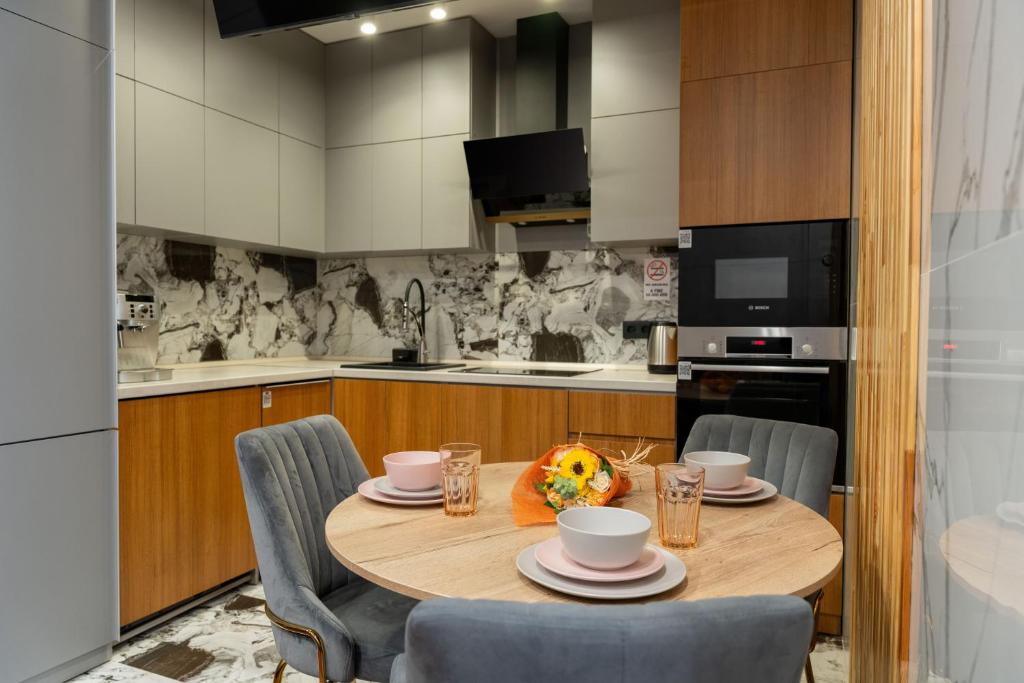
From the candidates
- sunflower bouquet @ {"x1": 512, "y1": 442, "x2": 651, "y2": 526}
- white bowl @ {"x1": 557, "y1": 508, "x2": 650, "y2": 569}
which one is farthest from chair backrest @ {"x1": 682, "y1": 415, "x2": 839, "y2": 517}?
white bowl @ {"x1": 557, "y1": 508, "x2": 650, "y2": 569}

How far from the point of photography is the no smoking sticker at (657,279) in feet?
11.3

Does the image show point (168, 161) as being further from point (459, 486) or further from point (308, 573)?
point (459, 486)

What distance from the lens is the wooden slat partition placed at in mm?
920

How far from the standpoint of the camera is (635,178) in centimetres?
307

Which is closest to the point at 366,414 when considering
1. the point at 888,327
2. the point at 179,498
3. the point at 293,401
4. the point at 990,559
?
Answer: the point at 293,401

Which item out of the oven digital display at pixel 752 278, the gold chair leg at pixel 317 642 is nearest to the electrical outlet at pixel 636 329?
the oven digital display at pixel 752 278

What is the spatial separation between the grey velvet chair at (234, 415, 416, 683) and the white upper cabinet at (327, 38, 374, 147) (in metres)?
2.43

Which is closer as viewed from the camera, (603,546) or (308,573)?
(603,546)

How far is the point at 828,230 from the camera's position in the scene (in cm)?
247

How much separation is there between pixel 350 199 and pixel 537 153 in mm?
1168

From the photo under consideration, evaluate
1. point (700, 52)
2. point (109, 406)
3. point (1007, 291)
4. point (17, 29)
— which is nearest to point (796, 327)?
point (700, 52)

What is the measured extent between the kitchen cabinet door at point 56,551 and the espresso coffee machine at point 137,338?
374 mm

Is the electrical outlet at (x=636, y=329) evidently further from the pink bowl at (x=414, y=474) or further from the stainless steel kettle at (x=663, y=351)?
the pink bowl at (x=414, y=474)

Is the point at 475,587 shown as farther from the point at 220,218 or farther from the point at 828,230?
the point at 220,218
